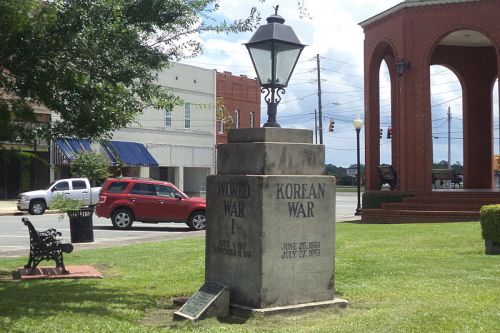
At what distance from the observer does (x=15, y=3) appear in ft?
23.4

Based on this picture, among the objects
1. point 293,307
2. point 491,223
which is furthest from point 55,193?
point 293,307

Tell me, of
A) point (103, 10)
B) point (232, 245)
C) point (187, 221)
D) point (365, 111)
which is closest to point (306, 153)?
point (232, 245)

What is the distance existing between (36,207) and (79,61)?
26.0 m

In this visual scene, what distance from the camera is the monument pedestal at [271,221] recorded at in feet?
24.0

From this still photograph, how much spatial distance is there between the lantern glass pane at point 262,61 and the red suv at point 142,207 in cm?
1647

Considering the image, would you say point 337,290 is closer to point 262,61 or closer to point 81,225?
point 262,61

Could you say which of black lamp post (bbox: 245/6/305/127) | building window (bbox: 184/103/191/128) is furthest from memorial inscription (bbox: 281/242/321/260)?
building window (bbox: 184/103/191/128)

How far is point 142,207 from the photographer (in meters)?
24.0

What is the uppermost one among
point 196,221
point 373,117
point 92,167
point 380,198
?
point 373,117

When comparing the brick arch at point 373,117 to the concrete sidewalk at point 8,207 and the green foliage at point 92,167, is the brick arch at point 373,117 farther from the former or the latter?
the concrete sidewalk at point 8,207

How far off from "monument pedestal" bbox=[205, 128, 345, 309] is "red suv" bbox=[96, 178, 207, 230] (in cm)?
1612

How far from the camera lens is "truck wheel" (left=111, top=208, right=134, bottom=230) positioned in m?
23.9

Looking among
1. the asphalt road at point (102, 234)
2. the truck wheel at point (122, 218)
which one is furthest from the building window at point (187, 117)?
the truck wheel at point (122, 218)

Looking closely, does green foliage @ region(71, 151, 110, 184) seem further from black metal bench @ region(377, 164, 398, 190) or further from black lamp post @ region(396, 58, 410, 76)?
black lamp post @ region(396, 58, 410, 76)
